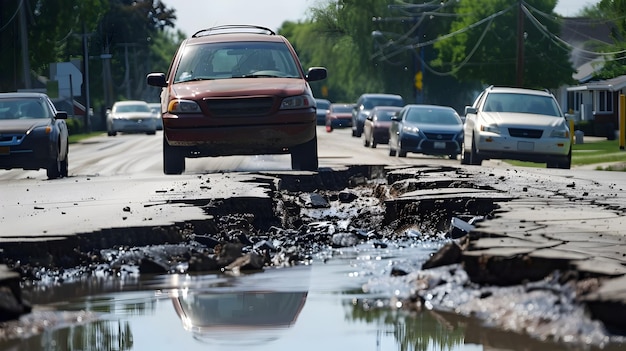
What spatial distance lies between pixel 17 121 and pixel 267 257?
458 inches

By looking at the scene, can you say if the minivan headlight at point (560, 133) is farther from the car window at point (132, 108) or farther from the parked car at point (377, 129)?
the car window at point (132, 108)

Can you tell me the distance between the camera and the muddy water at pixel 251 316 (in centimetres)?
643

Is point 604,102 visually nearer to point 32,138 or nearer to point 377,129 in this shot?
point 377,129

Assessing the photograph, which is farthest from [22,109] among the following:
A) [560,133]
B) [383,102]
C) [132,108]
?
[132,108]

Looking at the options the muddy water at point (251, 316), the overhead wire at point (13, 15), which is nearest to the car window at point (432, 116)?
the muddy water at point (251, 316)

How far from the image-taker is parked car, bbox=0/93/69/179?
65.3ft

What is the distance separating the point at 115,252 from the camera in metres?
9.95

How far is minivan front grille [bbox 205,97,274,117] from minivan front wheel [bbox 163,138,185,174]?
1.41 metres

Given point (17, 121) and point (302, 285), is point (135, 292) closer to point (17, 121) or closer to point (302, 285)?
point (302, 285)

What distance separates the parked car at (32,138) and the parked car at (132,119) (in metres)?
33.4

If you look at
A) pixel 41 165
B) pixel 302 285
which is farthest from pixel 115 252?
pixel 41 165

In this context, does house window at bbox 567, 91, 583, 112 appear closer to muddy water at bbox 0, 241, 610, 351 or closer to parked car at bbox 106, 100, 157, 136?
parked car at bbox 106, 100, 157, 136

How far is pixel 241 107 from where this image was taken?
16.8 m

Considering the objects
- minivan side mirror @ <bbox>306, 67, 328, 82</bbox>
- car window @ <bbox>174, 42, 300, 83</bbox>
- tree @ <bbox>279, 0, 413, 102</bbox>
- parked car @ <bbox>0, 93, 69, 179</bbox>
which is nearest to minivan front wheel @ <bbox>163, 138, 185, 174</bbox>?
car window @ <bbox>174, 42, 300, 83</bbox>
